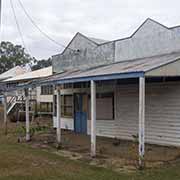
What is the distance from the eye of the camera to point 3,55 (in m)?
75.2

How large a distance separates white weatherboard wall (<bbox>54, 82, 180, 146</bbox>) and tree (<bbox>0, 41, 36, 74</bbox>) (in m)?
61.4

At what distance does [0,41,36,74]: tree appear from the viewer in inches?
2928

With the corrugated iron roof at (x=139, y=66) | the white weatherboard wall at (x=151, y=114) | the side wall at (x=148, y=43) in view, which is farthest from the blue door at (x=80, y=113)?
the corrugated iron roof at (x=139, y=66)

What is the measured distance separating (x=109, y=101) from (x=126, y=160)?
6022mm

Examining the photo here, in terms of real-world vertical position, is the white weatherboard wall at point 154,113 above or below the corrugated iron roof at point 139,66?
below

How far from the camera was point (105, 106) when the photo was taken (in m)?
16.5

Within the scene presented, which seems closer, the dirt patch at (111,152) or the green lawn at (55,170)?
the green lawn at (55,170)

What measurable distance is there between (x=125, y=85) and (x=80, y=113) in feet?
13.6

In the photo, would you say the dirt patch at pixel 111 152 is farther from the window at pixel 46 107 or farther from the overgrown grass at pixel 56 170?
the window at pixel 46 107

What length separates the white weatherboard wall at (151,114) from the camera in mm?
12773

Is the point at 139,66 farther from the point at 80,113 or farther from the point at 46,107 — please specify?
the point at 46,107

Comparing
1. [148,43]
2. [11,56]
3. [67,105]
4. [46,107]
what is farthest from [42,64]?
[148,43]

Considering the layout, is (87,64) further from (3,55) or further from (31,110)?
(3,55)

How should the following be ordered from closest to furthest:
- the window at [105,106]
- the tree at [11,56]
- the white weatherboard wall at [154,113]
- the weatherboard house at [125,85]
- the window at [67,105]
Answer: the weatherboard house at [125,85]
the white weatherboard wall at [154,113]
the window at [105,106]
the window at [67,105]
the tree at [11,56]
